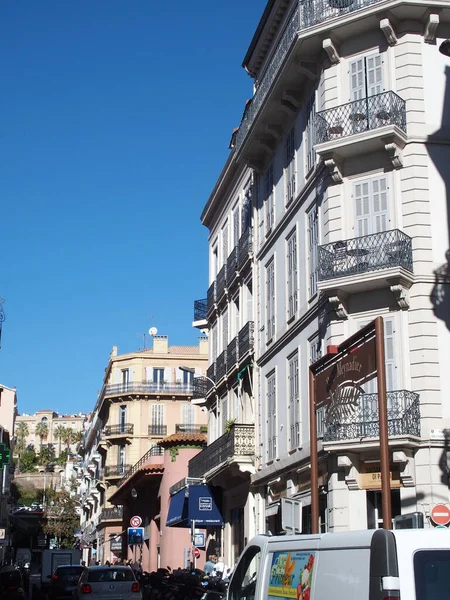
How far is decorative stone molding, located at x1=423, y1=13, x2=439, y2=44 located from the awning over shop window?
59.6ft

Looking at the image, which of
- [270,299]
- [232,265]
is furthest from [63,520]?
[270,299]

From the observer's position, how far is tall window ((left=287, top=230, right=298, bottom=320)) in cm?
2520

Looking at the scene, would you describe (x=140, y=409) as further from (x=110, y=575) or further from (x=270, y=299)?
(x=110, y=575)

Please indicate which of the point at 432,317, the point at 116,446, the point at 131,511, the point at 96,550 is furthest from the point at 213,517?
the point at 96,550

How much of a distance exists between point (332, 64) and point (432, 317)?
7049 mm

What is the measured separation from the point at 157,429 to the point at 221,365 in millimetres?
33421

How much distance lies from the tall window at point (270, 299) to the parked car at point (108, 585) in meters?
8.21

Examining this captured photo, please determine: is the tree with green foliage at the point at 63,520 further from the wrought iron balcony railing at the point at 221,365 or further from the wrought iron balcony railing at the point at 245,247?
the wrought iron balcony railing at the point at 245,247

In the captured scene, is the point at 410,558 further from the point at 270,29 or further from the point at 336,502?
the point at 270,29

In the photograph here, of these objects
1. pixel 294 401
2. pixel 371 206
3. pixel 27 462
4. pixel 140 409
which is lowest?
pixel 294 401

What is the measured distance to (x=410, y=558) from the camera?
7320mm

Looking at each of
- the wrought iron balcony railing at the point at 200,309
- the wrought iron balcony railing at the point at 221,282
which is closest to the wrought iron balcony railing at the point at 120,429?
the wrought iron balcony railing at the point at 200,309

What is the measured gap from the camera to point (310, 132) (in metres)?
24.2

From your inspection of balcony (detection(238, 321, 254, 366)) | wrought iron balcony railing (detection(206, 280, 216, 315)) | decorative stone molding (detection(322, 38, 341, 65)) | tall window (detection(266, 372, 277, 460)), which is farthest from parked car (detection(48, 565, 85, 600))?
decorative stone molding (detection(322, 38, 341, 65))
